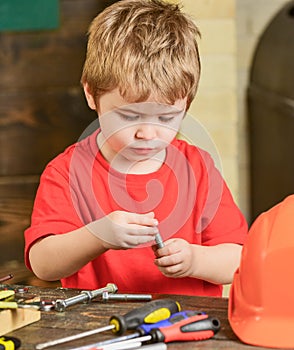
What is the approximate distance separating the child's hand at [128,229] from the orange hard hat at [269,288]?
0.57ft

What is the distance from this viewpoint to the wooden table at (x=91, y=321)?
991mm

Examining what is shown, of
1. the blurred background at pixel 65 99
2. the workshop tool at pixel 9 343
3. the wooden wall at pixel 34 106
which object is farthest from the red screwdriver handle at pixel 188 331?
the wooden wall at pixel 34 106

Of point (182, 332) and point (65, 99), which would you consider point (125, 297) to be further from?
point (65, 99)

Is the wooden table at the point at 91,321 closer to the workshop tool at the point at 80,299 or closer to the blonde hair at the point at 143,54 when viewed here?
the workshop tool at the point at 80,299

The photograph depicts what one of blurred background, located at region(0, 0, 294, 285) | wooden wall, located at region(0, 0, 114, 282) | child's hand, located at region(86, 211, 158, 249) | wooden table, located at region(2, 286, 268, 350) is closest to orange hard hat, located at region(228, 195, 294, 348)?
wooden table, located at region(2, 286, 268, 350)

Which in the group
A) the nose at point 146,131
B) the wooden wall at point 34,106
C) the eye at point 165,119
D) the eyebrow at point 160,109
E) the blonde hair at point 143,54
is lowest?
the wooden wall at point 34,106

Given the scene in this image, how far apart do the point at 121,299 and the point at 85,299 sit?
1.9 inches

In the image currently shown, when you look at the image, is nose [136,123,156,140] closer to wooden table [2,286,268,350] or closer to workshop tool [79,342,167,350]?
wooden table [2,286,268,350]

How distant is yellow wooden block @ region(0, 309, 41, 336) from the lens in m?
1.05

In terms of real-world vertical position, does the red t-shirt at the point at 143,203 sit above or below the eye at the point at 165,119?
below

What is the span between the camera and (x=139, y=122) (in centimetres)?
129

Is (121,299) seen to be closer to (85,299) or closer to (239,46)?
(85,299)

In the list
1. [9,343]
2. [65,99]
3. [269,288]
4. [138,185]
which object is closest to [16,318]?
[9,343]

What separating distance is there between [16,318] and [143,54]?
47 cm
